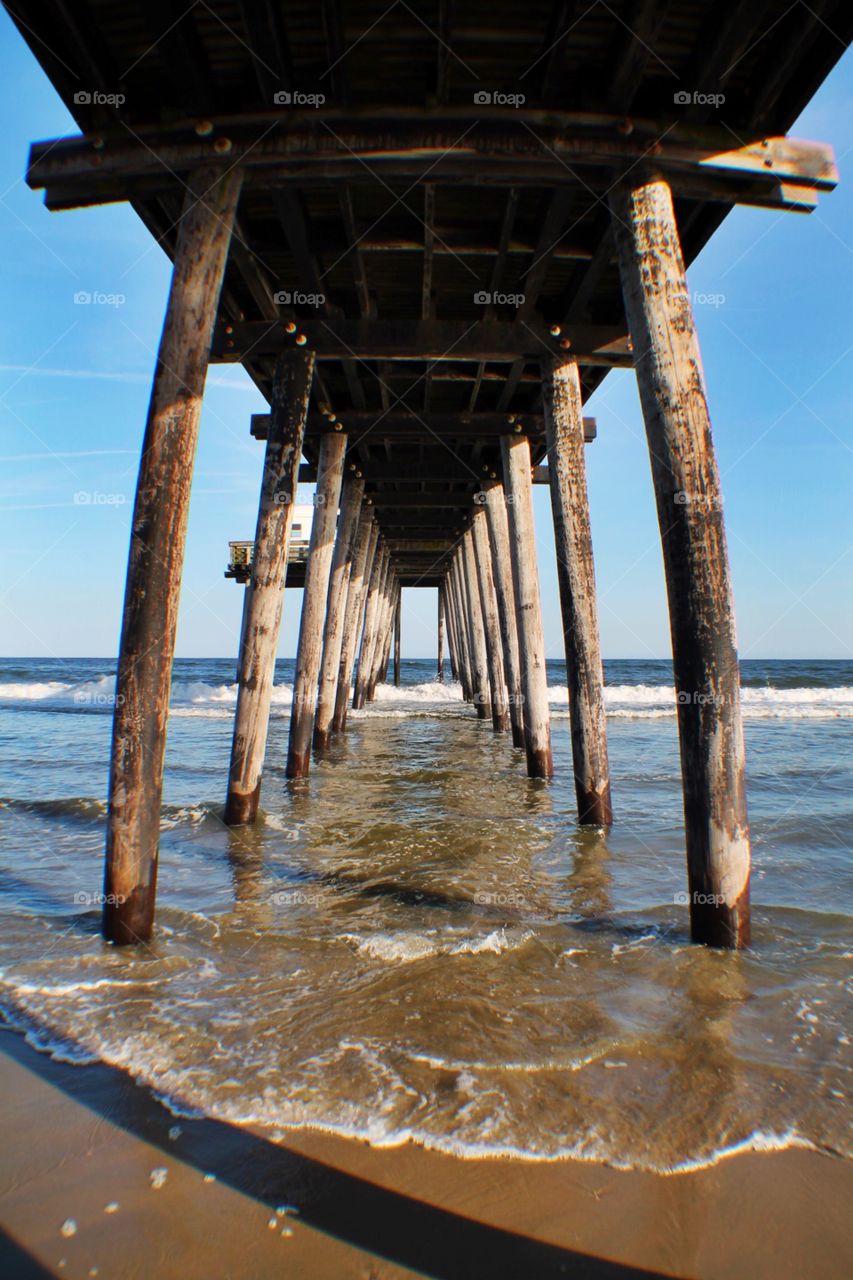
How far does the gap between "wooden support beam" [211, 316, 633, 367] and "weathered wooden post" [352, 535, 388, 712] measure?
11.6 meters

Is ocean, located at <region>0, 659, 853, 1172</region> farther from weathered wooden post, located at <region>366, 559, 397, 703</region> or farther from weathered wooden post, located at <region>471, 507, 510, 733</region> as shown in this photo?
weathered wooden post, located at <region>366, 559, 397, 703</region>

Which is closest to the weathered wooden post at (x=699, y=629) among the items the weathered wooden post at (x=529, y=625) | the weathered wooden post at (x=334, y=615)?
the weathered wooden post at (x=529, y=625)

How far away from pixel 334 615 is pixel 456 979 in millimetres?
7560

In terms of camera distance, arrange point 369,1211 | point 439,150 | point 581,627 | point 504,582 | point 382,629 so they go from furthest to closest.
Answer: point 382,629 < point 504,582 < point 581,627 < point 439,150 < point 369,1211

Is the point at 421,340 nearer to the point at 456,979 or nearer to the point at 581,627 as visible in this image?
the point at 581,627

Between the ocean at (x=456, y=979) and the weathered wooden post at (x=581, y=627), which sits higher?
the weathered wooden post at (x=581, y=627)

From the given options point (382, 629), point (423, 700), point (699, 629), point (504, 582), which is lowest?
point (423, 700)

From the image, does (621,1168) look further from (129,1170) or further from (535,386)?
(535,386)

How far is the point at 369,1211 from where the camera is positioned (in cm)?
167

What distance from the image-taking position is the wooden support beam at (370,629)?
1830 centimetres

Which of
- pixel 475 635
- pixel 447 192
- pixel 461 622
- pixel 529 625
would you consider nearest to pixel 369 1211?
pixel 447 192

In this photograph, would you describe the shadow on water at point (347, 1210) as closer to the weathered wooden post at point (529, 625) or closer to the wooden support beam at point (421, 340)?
the wooden support beam at point (421, 340)

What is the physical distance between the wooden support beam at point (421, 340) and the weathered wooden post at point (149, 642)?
281 centimetres

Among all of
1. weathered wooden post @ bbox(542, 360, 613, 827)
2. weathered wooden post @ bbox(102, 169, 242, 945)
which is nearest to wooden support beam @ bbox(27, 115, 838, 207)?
weathered wooden post @ bbox(102, 169, 242, 945)
